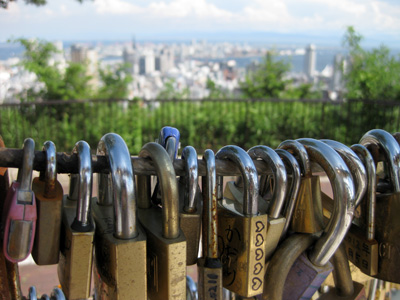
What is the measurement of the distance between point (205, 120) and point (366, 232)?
533 cm

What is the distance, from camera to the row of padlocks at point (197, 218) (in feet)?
1.77

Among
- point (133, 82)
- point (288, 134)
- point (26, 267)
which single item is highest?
point (133, 82)

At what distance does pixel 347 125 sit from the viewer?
575 cm

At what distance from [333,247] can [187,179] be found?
0.25 meters

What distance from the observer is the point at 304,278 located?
0.68 meters

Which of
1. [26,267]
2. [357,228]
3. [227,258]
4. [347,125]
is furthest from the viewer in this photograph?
[347,125]

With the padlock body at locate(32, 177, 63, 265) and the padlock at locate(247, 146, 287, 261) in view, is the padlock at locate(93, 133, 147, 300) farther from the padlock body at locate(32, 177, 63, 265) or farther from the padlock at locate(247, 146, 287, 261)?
the padlock at locate(247, 146, 287, 261)

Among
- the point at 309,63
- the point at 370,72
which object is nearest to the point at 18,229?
the point at 370,72

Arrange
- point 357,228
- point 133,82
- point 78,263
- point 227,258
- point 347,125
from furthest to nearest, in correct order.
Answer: point 133,82
point 347,125
point 357,228
point 227,258
point 78,263

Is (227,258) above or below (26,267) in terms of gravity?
above

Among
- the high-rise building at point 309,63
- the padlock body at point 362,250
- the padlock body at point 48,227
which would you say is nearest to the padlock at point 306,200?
the padlock body at point 362,250

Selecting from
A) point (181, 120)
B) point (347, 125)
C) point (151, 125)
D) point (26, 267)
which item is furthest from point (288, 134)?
point (26, 267)

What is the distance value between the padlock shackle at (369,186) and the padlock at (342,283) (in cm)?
6

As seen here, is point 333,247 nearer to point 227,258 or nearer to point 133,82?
point 227,258
